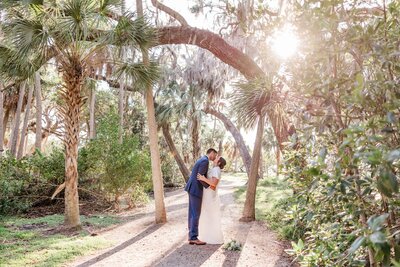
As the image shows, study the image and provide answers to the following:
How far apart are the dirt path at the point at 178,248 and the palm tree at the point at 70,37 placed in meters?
1.86

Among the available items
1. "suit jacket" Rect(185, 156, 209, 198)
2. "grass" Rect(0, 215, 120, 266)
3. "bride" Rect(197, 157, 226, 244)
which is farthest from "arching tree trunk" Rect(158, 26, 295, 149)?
"grass" Rect(0, 215, 120, 266)

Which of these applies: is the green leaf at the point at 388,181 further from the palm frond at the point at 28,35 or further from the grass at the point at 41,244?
the palm frond at the point at 28,35

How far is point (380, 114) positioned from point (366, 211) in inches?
28.9

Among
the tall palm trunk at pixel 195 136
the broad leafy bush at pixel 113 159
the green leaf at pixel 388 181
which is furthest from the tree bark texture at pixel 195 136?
the green leaf at pixel 388 181

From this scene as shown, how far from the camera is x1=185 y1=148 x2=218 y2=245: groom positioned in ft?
23.4

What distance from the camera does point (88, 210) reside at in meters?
12.9

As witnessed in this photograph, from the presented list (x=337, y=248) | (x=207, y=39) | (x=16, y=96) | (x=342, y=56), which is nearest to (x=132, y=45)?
(x=207, y=39)

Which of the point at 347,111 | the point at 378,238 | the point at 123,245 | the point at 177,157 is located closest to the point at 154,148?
the point at 123,245

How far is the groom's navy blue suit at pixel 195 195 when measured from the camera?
7.13m

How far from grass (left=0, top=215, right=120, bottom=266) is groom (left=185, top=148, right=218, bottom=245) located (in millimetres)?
1862

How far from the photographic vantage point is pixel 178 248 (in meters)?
6.95

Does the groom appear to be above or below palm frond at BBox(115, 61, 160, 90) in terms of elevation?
below

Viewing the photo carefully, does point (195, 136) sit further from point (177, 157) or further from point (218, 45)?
point (218, 45)

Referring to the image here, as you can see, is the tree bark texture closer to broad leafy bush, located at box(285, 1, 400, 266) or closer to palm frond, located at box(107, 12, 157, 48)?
palm frond, located at box(107, 12, 157, 48)
